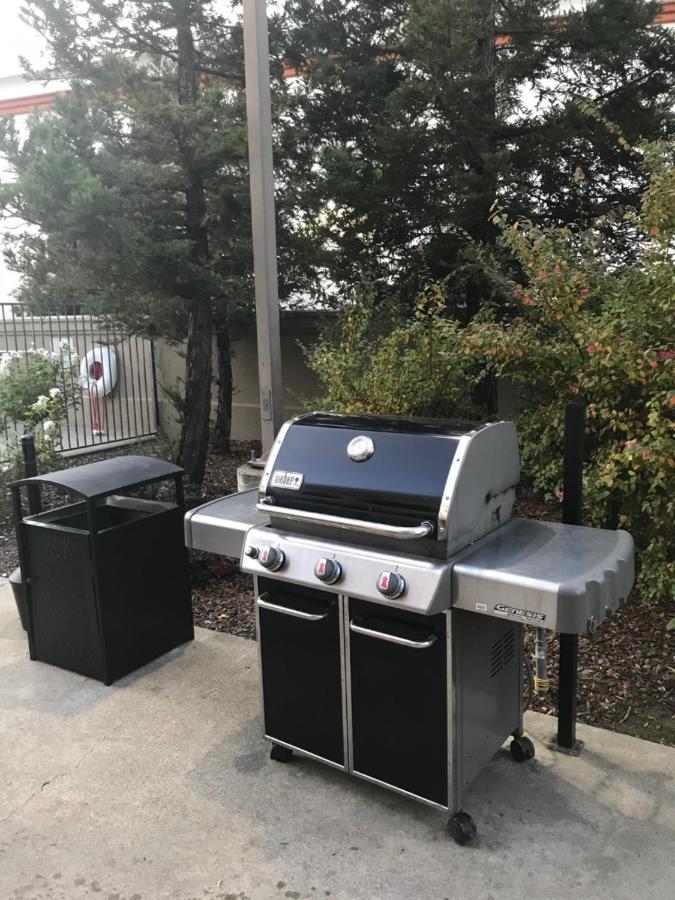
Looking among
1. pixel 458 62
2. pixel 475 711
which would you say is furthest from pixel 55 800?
pixel 458 62

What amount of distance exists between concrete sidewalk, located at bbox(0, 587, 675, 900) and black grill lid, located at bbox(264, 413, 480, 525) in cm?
112

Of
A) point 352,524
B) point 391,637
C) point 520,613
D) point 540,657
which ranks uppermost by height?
point 352,524

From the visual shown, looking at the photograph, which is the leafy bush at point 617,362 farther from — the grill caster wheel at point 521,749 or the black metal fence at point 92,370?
the black metal fence at point 92,370

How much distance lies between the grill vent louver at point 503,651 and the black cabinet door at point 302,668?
565mm

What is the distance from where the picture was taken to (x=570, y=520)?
2826 millimetres

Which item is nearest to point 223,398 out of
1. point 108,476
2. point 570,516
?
point 108,476

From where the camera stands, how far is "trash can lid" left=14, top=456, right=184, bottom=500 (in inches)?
137

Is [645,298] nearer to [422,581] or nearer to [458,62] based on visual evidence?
[422,581]

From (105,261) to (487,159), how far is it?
10.6ft

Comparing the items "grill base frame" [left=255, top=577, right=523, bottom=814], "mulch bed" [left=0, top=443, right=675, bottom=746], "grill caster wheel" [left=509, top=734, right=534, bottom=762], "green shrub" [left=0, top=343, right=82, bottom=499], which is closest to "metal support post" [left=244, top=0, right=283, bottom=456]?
"mulch bed" [left=0, top=443, right=675, bottom=746]

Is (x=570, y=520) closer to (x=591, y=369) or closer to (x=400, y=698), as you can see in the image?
(x=400, y=698)

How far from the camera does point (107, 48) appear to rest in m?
6.29

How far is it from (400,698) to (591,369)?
7.34 feet

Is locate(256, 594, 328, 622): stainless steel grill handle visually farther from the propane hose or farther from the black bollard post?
the black bollard post
